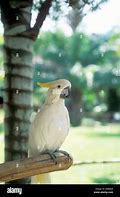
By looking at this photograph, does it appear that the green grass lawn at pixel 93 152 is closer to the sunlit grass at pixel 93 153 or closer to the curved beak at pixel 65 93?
the sunlit grass at pixel 93 153

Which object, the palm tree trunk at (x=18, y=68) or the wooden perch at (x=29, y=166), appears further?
the palm tree trunk at (x=18, y=68)

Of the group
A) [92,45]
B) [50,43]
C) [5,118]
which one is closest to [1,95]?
[5,118]

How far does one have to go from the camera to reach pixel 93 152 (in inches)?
A: 68.6

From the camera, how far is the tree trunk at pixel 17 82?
5.65 feet

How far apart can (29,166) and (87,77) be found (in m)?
0.42

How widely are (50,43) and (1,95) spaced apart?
23 centimetres

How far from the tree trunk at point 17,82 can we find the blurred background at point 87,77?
19 millimetres

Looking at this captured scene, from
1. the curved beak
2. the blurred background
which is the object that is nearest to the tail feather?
the blurred background

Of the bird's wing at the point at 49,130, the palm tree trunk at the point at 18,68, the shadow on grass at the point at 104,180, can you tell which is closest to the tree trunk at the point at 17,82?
the palm tree trunk at the point at 18,68

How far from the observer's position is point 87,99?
1.74 m

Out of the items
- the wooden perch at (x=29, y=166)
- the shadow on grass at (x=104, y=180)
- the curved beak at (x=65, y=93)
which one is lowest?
the shadow on grass at (x=104, y=180)

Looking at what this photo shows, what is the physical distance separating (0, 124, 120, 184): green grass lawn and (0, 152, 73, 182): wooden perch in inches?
8.4

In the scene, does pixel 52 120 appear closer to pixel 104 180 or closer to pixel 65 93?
pixel 65 93
